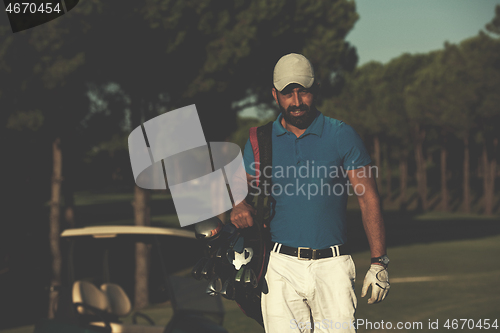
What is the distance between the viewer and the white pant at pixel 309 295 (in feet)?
12.1

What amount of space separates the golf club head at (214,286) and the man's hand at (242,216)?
368 millimetres

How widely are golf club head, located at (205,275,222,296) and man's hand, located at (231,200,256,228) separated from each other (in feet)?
1.21

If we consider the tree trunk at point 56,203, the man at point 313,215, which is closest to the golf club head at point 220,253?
the man at point 313,215

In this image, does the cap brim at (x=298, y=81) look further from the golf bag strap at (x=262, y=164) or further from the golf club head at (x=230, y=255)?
the golf club head at (x=230, y=255)

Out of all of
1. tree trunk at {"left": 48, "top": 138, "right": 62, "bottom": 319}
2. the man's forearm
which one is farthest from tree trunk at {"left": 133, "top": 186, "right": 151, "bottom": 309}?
the man's forearm

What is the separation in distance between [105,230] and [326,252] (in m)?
2.94

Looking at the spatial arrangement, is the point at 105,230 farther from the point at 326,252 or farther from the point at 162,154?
the point at 162,154

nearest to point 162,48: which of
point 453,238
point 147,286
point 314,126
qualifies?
point 147,286

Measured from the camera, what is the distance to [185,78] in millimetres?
15039

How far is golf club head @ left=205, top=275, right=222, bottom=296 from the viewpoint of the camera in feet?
11.9

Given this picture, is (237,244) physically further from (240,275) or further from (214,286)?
(214,286)

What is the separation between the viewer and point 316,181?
145 inches

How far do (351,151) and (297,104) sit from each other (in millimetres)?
457

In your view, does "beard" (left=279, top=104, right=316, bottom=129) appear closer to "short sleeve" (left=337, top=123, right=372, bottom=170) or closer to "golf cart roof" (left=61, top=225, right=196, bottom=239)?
"short sleeve" (left=337, top=123, right=372, bottom=170)
